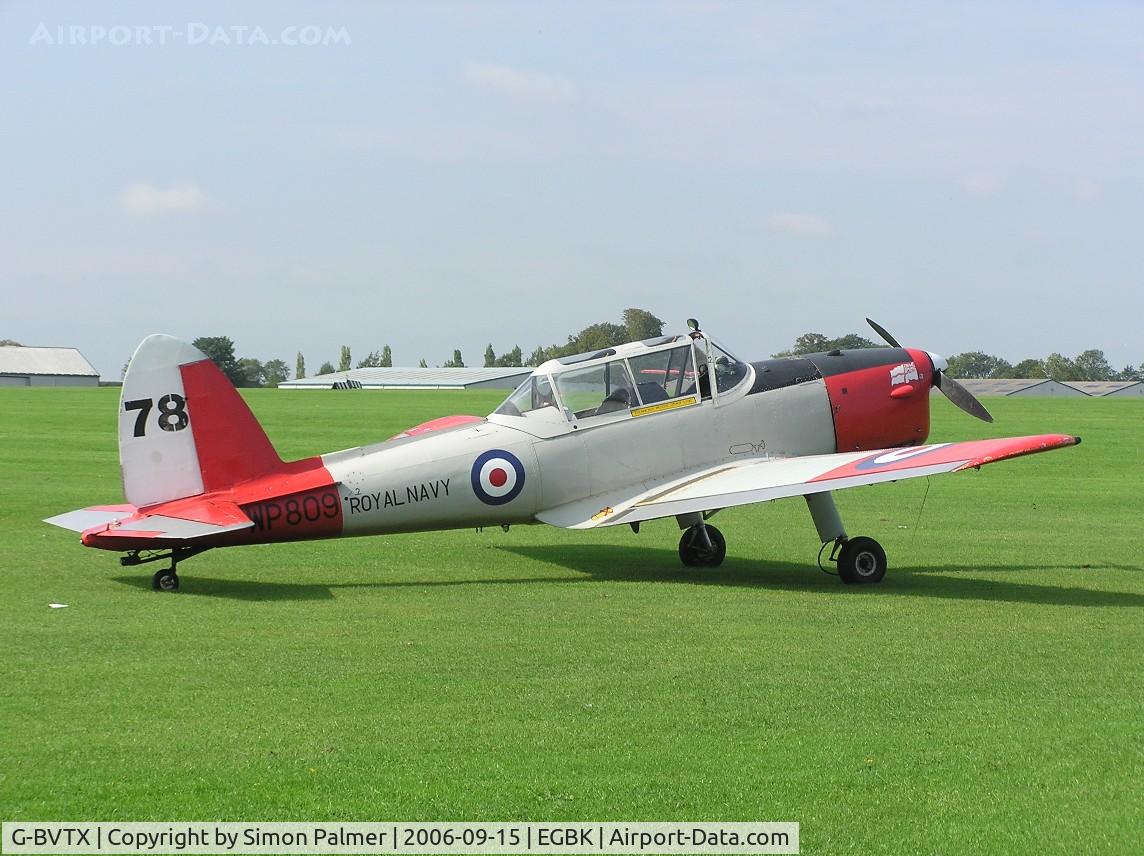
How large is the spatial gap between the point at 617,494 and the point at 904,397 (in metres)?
3.36

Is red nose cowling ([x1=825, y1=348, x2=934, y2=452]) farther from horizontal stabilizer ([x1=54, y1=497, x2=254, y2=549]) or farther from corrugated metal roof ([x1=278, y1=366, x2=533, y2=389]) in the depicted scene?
corrugated metal roof ([x1=278, y1=366, x2=533, y2=389])

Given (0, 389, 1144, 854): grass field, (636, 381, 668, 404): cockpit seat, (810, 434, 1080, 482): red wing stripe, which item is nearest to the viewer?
(0, 389, 1144, 854): grass field

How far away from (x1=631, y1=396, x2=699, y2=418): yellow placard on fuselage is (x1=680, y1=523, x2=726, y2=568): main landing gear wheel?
1.42 m

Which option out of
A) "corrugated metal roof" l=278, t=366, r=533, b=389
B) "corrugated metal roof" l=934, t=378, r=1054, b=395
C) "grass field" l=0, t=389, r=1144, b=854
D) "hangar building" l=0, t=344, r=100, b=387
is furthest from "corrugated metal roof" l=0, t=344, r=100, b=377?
"grass field" l=0, t=389, r=1144, b=854

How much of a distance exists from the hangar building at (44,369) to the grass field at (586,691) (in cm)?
10134

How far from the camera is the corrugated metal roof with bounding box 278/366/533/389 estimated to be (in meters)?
111

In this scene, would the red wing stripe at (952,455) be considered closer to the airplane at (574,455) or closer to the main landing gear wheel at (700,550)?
the airplane at (574,455)

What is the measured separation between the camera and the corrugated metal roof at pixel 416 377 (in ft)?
363

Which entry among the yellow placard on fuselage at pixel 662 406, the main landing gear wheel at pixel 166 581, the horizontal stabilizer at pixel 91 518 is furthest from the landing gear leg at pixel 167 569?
the yellow placard on fuselage at pixel 662 406

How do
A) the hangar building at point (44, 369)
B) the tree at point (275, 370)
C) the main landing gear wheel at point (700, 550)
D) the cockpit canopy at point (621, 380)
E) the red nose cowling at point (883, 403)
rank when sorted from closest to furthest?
the cockpit canopy at point (621, 380)
the red nose cowling at point (883, 403)
the main landing gear wheel at point (700, 550)
the hangar building at point (44, 369)
the tree at point (275, 370)

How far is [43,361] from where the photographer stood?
111m

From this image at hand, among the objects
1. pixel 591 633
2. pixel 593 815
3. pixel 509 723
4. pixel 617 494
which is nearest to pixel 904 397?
pixel 617 494

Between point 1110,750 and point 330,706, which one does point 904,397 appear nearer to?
point 1110,750

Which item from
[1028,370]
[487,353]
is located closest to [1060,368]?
[1028,370]
